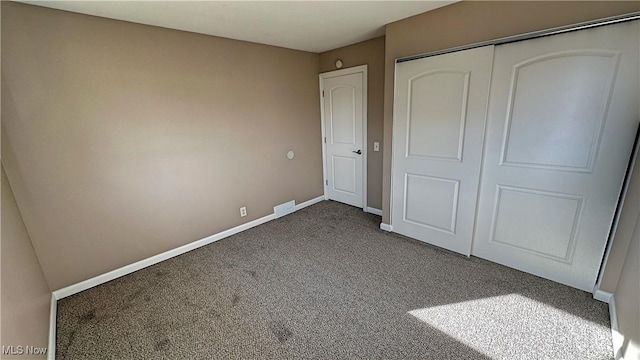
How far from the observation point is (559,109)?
1885 mm

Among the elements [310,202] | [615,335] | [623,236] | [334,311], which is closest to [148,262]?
[334,311]

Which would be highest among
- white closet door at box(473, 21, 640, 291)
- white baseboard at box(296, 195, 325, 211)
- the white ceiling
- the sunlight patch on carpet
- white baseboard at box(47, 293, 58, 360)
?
the white ceiling

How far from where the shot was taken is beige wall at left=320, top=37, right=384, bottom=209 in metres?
3.21

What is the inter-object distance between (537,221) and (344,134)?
8.09 ft

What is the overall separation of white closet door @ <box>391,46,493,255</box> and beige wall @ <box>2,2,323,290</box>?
170 centimetres

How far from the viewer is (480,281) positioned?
2186 millimetres

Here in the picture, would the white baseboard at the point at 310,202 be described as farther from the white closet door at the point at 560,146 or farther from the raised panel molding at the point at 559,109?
the raised panel molding at the point at 559,109

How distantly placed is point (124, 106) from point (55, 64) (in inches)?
19.2

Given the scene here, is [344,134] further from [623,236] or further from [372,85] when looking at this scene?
[623,236]

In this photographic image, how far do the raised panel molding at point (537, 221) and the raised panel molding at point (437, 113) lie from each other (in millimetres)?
554

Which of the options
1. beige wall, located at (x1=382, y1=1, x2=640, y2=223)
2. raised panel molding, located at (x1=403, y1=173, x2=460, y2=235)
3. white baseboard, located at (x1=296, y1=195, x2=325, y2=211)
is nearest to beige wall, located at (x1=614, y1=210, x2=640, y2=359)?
raised panel molding, located at (x1=403, y1=173, x2=460, y2=235)

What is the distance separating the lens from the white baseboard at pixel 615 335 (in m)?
1.47

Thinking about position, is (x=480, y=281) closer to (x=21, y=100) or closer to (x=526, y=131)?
(x=526, y=131)

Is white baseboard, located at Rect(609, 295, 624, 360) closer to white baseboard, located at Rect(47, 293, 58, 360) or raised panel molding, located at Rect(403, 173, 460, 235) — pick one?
raised panel molding, located at Rect(403, 173, 460, 235)
